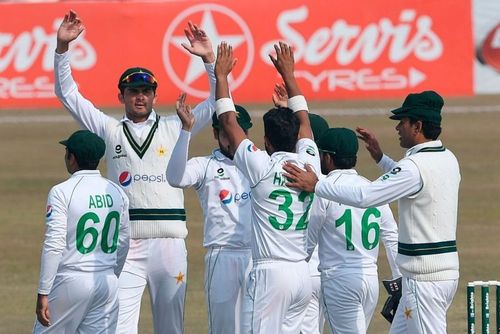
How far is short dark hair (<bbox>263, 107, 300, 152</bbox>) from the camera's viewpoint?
842 cm

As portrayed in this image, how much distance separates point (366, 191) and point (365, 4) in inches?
566

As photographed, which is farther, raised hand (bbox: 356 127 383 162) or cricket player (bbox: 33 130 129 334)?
raised hand (bbox: 356 127 383 162)

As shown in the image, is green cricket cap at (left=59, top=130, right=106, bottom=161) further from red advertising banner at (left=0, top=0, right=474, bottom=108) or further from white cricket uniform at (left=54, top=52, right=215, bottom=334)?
red advertising banner at (left=0, top=0, right=474, bottom=108)

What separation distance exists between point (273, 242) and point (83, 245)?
55.5 inches

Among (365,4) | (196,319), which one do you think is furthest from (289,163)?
(365,4)

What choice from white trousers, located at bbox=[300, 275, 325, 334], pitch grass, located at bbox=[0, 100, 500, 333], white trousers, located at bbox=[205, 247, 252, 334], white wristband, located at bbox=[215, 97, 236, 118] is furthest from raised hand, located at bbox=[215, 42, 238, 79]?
pitch grass, located at bbox=[0, 100, 500, 333]

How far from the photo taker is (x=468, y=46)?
73.7 feet

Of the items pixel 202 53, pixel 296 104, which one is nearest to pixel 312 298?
pixel 296 104

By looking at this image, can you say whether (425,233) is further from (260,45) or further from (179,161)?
(260,45)

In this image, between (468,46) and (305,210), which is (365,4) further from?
(305,210)

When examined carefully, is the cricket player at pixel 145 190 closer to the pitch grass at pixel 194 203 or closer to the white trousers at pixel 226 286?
the white trousers at pixel 226 286

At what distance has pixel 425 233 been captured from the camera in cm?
873

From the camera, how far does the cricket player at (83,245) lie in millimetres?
8812

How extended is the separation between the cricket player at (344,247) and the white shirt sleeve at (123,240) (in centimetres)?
133
